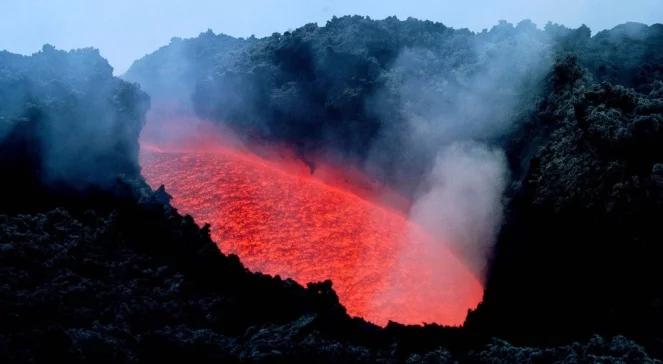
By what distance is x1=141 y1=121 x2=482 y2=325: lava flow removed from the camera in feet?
32.7

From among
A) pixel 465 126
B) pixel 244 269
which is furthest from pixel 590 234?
pixel 465 126

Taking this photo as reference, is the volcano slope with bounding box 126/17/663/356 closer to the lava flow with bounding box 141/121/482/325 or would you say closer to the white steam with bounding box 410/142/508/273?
the white steam with bounding box 410/142/508/273

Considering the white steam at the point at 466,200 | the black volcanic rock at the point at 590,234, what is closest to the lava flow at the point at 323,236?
the white steam at the point at 466,200

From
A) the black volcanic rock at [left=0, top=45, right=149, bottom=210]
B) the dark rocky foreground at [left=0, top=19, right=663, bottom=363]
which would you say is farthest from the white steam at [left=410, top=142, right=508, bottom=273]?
the black volcanic rock at [left=0, top=45, right=149, bottom=210]

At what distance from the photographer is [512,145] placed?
12383 millimetres

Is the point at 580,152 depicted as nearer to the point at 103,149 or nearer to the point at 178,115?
the point at 103,149

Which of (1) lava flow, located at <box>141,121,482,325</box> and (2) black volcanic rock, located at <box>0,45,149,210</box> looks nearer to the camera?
(2) black volcanic rock, located at <box>0,45,149,210</box>

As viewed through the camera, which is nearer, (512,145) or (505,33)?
(512,145)

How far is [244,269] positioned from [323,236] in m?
4.00

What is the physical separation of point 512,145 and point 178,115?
10.9 meters

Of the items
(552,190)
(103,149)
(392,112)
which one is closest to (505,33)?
(392,112)

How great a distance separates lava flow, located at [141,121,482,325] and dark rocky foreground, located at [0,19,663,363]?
1.29m

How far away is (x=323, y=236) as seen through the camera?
37.6 ft

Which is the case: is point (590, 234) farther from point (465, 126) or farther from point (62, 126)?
point (62, 126)
